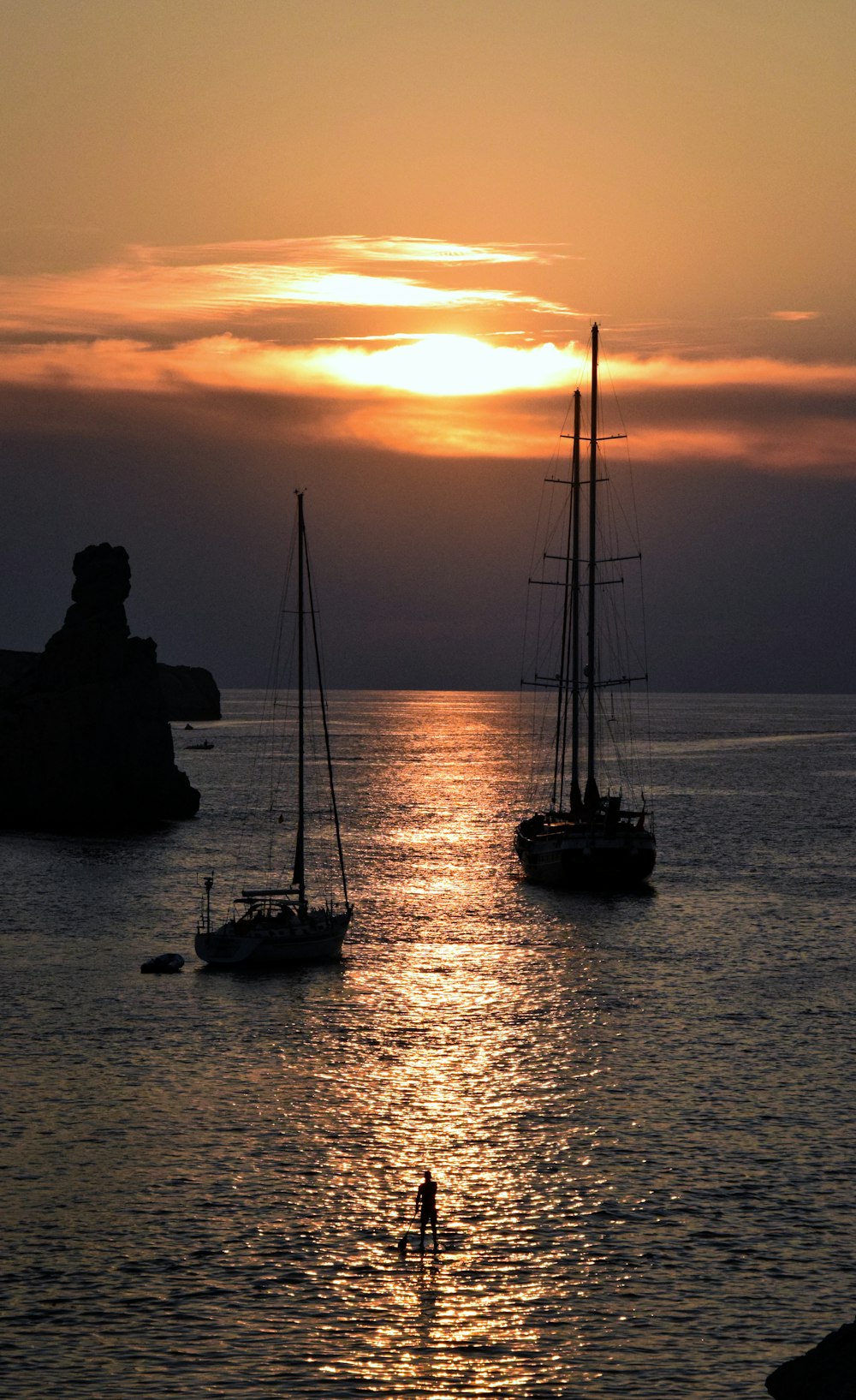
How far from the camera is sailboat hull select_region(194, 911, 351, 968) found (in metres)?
69.8

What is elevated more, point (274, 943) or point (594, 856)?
point (594, 856)

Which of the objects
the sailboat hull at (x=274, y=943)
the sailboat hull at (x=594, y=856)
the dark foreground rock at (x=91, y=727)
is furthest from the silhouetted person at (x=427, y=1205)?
the dark foreground rock at (x=91, y=727)

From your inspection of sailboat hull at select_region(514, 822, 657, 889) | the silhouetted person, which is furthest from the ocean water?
sailboat hull at select_region(514, 822, 657, 889)

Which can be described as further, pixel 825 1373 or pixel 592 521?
pixel 592 521

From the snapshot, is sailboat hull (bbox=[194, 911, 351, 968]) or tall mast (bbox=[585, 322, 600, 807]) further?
tall mast (bbox=[585, 322, 600, 807])

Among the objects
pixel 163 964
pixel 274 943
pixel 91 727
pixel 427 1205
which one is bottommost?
pixel 163 964

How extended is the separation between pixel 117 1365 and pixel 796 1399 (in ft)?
42.1

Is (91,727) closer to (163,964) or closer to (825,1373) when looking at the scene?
(163,964)

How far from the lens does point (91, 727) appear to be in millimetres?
131250

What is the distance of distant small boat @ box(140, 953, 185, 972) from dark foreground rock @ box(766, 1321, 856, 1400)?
152 ft

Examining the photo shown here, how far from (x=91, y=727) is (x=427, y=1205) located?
101 m

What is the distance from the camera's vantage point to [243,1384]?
28.8 meters

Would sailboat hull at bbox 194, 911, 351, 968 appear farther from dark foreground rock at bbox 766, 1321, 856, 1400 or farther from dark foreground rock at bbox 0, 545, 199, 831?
dark foreground rock at bbox 0, 545, 199, 831

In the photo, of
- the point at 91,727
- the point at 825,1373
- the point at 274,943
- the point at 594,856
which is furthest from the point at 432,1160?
the point at 91,727
